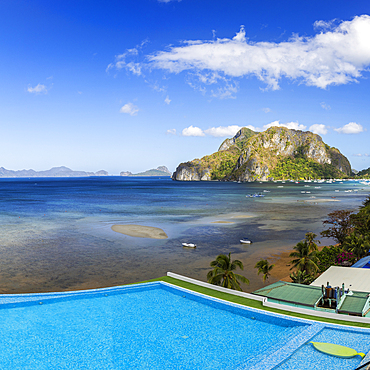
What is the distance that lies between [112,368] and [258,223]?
5589 cm

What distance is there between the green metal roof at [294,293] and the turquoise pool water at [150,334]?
352cm

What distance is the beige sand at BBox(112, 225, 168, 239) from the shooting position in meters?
49.3

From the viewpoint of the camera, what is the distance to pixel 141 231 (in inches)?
2095

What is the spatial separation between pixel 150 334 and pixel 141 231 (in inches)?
1658

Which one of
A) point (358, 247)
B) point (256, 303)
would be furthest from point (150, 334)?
point (358, 247)

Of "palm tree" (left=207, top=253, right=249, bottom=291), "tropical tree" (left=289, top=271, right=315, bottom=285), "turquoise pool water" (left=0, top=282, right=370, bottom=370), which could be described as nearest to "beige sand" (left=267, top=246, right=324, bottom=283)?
"tropical tree" (left=289, top=271, right=315, bottom=285)

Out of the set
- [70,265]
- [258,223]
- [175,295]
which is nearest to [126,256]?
[70,265]

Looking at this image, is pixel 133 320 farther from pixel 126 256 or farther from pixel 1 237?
pixel 1 237

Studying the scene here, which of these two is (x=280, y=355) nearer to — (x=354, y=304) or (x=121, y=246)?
(x=354, y=304)

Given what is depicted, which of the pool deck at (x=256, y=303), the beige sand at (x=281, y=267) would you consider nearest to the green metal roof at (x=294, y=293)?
the pool deck at (x=256, y=303)

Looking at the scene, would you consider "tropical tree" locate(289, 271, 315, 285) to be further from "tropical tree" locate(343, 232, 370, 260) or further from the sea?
"tropical tree" locate(343, 232, 370, 260)

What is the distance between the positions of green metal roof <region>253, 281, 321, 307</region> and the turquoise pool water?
352 centimetres

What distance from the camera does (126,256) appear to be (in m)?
37.3

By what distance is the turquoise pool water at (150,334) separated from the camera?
9.74 meters
